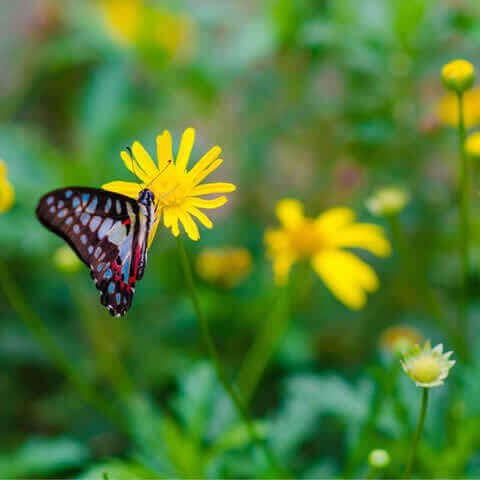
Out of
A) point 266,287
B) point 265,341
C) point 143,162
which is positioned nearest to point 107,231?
point 143,162

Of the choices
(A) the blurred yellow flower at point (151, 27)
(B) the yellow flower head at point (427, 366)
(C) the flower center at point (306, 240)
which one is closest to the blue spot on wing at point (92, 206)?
(B) the yellow flower head at point (427, 366)

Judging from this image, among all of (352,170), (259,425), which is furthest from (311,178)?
(259,425)

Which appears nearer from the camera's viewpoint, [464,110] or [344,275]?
[344,275]

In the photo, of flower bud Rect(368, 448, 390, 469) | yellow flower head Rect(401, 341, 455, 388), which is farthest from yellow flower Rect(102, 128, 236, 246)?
flower bud Rect(368, 448, 390, 469)

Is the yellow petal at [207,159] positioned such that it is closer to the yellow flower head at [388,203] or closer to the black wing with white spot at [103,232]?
the black wing with white spot at [103,232]

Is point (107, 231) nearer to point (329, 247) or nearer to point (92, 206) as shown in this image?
point (92, 206)

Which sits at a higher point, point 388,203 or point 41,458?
point 388,203

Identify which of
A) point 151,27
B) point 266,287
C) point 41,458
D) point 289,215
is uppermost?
point 151,27

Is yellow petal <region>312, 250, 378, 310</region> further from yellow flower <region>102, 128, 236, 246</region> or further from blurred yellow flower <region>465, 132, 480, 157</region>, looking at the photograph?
yellow flower <region>102, 128, 236, 246</region>
